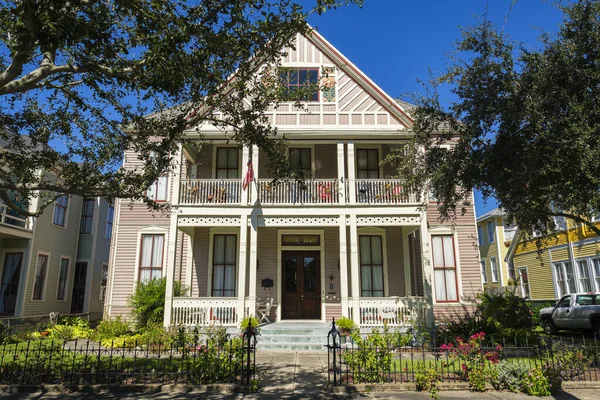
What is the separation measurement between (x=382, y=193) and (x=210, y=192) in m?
6.13

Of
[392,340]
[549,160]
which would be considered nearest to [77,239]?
[392,340]

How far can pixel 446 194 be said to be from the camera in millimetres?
10961

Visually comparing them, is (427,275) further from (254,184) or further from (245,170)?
(245,170)

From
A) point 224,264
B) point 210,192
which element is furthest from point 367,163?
point 224,264

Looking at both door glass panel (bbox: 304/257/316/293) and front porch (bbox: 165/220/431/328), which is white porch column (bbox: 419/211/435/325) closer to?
front porch (bbox: 165/220/431/328)

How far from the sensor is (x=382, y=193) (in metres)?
14.5

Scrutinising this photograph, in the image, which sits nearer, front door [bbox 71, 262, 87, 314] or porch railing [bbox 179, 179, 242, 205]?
porch railing [bbox 179, 179, 242, 205]

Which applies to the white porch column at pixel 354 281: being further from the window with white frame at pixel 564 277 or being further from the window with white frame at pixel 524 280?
the window with white frame at pixel 524 280

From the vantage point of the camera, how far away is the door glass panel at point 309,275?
1566 centimetres

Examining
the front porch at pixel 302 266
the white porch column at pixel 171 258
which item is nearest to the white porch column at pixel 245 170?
the front porch at pixel 302 266

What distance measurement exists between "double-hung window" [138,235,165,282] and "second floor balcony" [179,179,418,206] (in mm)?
2811

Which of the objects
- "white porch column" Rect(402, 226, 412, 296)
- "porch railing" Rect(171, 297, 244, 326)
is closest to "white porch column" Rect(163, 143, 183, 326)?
"porch railing" Rect(171, 297, 244, 326)

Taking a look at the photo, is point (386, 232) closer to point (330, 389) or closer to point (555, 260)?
point (330, 389)

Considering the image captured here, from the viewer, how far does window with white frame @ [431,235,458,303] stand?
15492 mm
